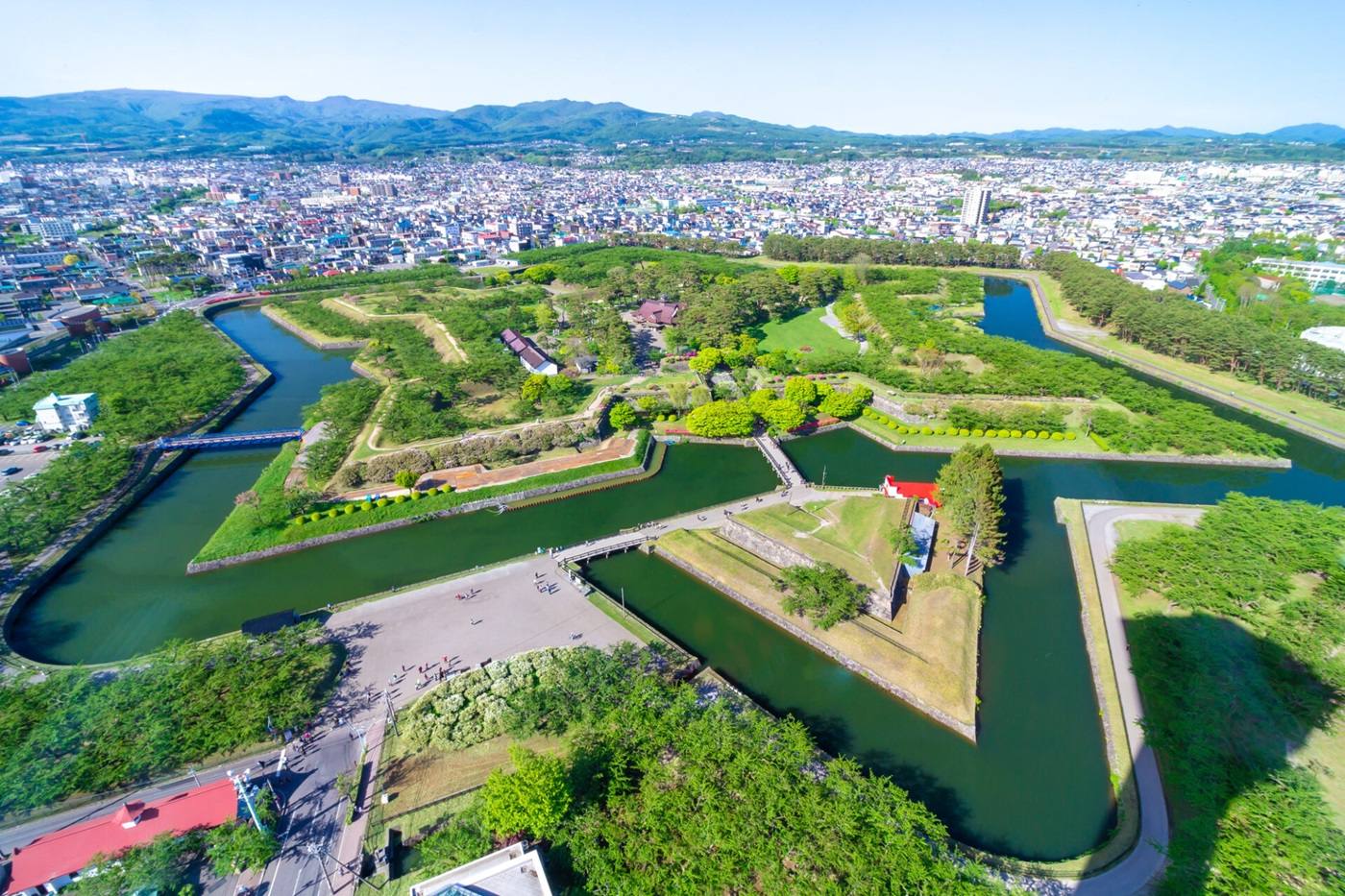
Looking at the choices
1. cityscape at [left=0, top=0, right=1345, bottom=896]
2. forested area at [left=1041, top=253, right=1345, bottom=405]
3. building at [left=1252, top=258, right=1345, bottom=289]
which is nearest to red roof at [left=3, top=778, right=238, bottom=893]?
cityscape at [left=0, top=0, right=1345, bottom=896]

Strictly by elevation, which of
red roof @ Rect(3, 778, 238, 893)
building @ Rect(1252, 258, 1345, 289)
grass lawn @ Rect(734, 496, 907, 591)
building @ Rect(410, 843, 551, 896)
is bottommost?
red roof @ Rect(3, 778, 238, 893)

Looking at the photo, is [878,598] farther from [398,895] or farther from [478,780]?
[398,895]

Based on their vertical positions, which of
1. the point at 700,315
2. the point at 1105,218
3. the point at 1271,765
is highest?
the point at 1105,218

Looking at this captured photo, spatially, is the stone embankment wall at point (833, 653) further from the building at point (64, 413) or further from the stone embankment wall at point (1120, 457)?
the building at point (64, 413)

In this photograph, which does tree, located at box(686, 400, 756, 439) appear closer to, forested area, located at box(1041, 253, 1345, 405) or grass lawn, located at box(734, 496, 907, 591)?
grass lawn, located at box(734, 496, 907, 591)

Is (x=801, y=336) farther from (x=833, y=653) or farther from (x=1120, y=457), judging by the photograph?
(x=833, y=653)

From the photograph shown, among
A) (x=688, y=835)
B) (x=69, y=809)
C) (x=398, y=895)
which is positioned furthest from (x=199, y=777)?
(x=688, y=835)

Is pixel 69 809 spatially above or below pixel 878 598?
below
